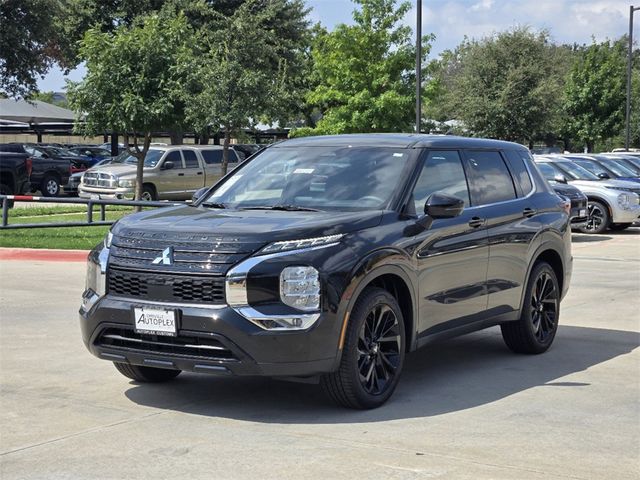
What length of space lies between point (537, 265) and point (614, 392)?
1.69 metres

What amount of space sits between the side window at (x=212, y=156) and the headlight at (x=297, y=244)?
25959 mm

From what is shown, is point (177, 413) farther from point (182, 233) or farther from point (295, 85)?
point (295, 85)

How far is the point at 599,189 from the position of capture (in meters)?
22.9

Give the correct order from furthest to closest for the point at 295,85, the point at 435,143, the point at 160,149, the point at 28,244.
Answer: the point at 295,85, the point at 160,149, the point at 28,244, the point at 435,143

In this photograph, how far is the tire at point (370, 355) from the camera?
21.6 feet

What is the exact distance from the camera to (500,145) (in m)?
8.89

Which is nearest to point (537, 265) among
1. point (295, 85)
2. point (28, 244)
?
point (28, 244)

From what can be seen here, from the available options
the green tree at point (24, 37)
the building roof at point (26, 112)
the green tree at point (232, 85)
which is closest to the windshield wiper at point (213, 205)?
the green tree at point (232, 85)

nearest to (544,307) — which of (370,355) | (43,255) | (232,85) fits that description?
(370,355)

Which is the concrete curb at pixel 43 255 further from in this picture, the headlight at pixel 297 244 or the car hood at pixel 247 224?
the headlight at pixel 297 244

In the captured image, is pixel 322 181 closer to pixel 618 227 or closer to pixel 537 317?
pixel 537 317

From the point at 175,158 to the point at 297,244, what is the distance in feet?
83.3

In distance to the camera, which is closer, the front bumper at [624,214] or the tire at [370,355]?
the tire at [370,355]

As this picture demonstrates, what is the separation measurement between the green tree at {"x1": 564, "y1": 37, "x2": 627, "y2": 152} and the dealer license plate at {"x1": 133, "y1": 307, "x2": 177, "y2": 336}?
46780mm
